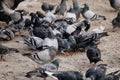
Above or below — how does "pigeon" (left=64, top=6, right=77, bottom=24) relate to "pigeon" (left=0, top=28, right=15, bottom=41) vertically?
above

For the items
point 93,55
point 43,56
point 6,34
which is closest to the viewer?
point 43,56

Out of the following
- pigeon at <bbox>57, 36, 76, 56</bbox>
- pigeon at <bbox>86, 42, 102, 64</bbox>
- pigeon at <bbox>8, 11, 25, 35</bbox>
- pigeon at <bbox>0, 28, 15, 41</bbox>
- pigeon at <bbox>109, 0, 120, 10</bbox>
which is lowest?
pigeon at <bbox>86, 42, 102, 64</bbox>

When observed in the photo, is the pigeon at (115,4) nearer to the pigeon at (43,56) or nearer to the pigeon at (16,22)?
the pigeon at (16,22)

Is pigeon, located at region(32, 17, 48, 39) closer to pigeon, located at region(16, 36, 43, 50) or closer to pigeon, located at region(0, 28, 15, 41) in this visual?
pigeon, located at region(16, 36, 43, 50)

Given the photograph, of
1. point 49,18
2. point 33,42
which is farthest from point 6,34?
point 49,18

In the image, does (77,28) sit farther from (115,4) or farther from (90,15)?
(115,4)

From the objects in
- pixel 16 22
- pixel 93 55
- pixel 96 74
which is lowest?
pixel 96 74

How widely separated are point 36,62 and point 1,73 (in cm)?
74

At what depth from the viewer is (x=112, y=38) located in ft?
36.7

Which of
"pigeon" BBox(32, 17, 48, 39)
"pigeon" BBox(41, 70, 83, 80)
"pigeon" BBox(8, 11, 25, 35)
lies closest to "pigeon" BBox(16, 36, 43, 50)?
"pigeon" BBox(32, 17, 48, 39)

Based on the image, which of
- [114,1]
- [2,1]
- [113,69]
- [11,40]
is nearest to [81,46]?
[113,69]

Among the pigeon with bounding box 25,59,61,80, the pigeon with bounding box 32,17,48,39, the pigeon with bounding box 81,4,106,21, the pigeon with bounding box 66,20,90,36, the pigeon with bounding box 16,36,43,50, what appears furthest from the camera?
the pigeon with bounding box 81,4,106,21

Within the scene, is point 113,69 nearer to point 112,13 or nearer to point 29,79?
point 29,79

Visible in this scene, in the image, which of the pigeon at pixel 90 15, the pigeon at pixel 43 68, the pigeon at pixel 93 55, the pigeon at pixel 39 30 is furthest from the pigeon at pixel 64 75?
the pigeon at pixel 90 15
